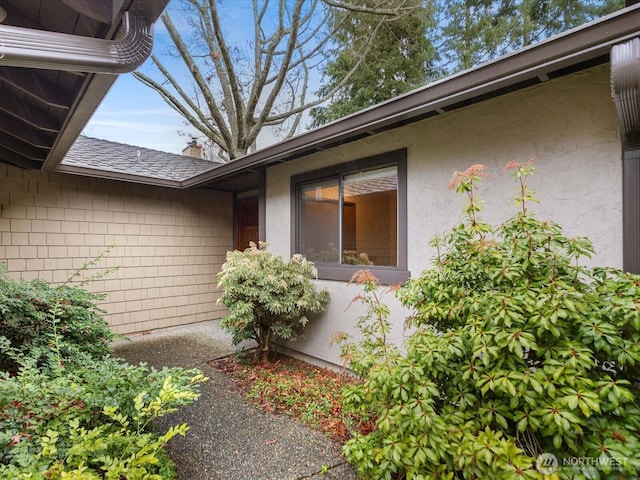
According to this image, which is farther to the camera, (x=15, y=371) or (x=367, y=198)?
(x=367, y=198)

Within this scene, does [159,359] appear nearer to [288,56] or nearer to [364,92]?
[288,56]

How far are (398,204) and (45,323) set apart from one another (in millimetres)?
3849

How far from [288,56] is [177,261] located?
6.74 m

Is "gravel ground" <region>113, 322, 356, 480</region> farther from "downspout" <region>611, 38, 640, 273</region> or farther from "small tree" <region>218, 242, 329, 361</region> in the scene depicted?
"downspout" <region>611, 38, 640, 273</region>

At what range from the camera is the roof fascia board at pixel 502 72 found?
1924 mm

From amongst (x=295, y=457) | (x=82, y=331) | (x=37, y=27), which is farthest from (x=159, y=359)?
(x=37, y=27)

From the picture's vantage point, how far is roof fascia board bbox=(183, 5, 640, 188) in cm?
192

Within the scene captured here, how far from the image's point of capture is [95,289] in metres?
5.79

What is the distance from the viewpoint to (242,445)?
9.07ft

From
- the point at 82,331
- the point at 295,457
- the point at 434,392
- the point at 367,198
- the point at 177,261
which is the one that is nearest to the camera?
the point at 434,392

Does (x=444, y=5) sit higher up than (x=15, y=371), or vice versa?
(x=444, y=5)

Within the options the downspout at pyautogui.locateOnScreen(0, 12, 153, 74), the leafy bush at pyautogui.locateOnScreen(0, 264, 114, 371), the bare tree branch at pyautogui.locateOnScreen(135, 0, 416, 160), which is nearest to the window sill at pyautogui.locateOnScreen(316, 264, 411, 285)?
the leafy bush at pyautogui.locateOnScreen(0, 264, 114, 371)
